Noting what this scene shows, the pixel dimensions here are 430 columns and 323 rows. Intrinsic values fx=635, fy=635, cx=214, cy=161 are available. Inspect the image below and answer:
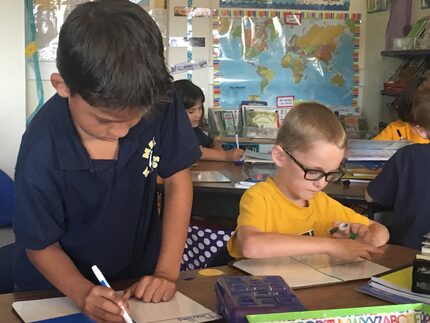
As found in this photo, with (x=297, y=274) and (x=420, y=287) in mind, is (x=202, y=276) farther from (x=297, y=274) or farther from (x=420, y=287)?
(x=420, y=287)

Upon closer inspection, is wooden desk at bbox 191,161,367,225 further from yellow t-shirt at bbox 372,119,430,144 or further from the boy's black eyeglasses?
the boy's black eyeglasses

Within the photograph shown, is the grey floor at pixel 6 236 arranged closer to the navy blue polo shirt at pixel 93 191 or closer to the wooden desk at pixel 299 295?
the navy blue polo shirt at pixel 93 191

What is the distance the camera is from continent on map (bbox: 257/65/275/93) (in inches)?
197

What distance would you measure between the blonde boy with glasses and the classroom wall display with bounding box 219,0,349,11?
3.32m

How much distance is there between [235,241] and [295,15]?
366cm

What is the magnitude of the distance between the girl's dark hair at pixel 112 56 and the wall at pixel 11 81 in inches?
109

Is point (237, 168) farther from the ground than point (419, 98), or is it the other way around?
point (419, 98)

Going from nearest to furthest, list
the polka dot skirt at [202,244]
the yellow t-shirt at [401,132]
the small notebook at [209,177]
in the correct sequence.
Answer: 1. the polka dot skirt at [202,244]
2. the small notebook at [209,177]
3. the yellow t-shirt at [401,132]

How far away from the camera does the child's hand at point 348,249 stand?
1489 mm

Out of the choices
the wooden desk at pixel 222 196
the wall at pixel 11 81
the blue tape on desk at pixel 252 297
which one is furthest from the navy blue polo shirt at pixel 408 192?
the wall at pixel 11 81

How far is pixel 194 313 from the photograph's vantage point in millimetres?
1152

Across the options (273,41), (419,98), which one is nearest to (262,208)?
(419,98)

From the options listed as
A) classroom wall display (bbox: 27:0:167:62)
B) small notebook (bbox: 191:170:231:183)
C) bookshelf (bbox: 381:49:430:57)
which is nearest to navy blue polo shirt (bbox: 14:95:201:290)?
small notebook (bbox: 191:170:231:183)

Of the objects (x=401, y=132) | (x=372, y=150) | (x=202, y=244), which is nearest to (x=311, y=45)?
(x=401, y=132)
